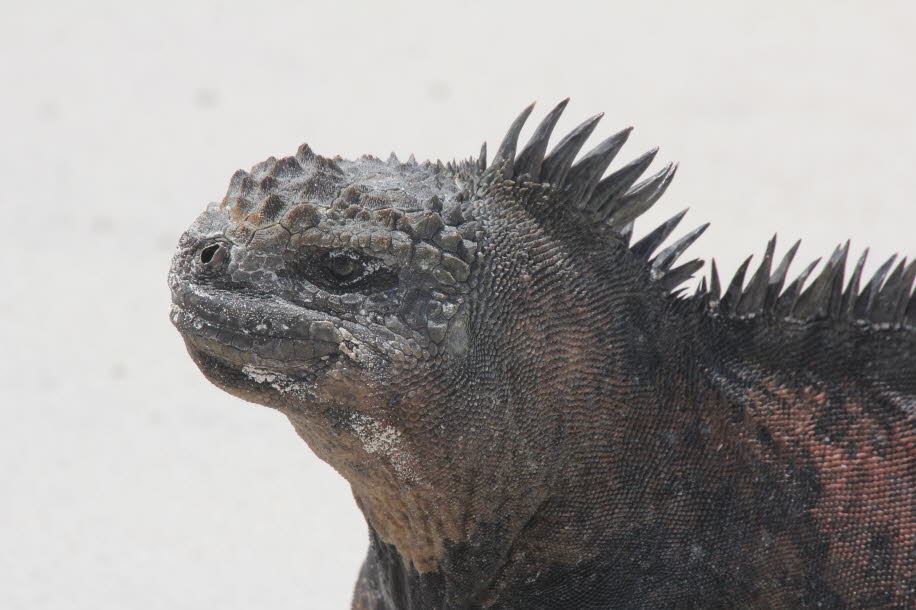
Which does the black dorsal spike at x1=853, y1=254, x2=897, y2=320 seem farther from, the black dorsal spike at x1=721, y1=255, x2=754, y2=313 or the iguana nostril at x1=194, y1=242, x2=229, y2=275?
the iguana nostril at x1=194, y1=242, x2=229, y2=275

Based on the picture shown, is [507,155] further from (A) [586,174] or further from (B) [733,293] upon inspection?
(B) [733,293]

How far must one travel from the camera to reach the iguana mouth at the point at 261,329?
8.13 feet

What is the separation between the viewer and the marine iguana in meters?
Result: 2.51

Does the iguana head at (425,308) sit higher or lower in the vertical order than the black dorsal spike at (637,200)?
lower

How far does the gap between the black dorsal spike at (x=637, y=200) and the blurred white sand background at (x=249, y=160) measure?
2598 millimetres

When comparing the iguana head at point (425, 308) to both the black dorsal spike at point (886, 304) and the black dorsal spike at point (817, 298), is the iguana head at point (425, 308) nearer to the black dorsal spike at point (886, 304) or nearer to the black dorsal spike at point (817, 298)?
the black dorsal spike at point (817, 298)

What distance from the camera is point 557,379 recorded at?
266 cm

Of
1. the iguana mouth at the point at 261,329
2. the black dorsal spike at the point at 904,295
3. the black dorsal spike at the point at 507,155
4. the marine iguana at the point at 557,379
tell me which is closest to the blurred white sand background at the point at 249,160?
the marine iguana at the point at 557,379

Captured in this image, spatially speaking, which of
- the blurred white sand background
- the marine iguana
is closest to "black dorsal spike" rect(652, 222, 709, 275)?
the marine iguana

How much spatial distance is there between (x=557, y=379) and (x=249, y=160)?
608cm

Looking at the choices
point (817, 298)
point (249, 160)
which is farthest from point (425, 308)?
point (249, 160)

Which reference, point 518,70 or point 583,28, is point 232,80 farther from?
point 583,28

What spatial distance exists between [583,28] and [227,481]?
6235 millimetres

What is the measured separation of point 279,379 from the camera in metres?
2.53
